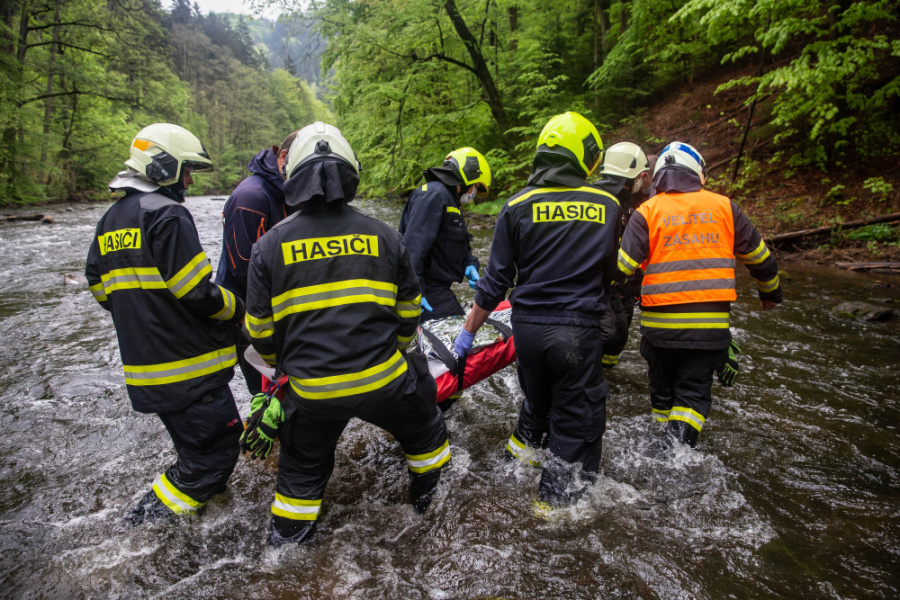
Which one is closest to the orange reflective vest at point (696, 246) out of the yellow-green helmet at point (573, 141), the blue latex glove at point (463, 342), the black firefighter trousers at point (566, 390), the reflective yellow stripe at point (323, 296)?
the yellow-green helmet at point (573, 141)

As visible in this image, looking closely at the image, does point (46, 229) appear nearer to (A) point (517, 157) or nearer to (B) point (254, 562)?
(A) point (517, 157)

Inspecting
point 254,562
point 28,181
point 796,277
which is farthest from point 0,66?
point 796,277

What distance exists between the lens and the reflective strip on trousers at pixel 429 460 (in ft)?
8.41

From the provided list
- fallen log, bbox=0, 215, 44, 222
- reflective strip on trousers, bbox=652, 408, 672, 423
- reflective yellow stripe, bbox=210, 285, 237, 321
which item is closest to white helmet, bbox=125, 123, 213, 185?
reflective yellow stripe, bbox=210, 285, 237, 321

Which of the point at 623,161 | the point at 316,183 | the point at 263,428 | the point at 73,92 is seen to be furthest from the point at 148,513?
the point at 73,92

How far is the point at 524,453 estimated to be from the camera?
3086 mm

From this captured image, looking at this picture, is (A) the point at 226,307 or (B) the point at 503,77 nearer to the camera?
(A) the point at 226,307

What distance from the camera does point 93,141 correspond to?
2397cm

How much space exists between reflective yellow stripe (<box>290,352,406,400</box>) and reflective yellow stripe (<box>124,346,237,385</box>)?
650mm

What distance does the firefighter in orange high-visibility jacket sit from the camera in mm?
2842

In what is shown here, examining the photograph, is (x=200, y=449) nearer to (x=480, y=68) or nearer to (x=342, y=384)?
(x=342, y=384)

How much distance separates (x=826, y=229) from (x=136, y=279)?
32.2ft

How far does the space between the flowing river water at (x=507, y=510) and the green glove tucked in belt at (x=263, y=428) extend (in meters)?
0.62

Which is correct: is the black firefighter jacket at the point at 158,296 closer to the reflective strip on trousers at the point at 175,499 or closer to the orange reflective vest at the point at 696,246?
the reflective strip on trousers at the point at 175,499
